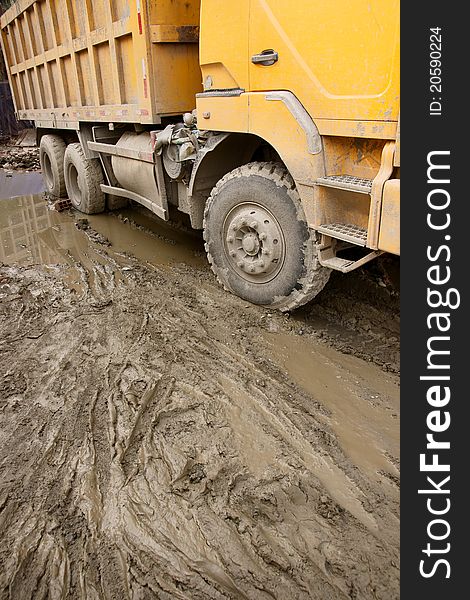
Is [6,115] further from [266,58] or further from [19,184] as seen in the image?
[266,58]

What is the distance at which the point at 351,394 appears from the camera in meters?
2.70

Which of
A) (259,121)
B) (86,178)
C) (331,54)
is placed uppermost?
(331,54)

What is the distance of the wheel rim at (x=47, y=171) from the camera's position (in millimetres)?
7570

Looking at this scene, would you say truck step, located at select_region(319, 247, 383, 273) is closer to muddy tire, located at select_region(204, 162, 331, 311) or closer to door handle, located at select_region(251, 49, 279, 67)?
muddy tire, located at select_region(204, 162, 331, 311)

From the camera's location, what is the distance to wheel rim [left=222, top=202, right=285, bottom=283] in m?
3.29

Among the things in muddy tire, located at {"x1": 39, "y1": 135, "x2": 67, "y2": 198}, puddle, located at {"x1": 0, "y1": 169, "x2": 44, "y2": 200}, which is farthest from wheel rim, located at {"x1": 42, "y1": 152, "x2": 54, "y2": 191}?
puddle, located at {"x1": 0, "y1": 169, "x2": 44, "y2": 200}

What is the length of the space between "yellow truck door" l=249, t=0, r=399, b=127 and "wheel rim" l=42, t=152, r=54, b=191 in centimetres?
549

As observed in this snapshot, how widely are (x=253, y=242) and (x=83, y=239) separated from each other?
296 cm

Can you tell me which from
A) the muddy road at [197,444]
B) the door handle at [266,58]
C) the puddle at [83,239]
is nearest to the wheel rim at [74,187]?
the puddle at [83,239]

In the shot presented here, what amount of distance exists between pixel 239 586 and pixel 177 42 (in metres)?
4.14

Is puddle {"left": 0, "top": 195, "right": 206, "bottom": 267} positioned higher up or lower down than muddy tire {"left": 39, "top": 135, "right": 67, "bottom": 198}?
lower down

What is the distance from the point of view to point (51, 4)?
5707mm

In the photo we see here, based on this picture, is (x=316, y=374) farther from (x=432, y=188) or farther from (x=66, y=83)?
(x=66, y=83)

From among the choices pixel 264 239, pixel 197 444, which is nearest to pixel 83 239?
pixel 264 239
